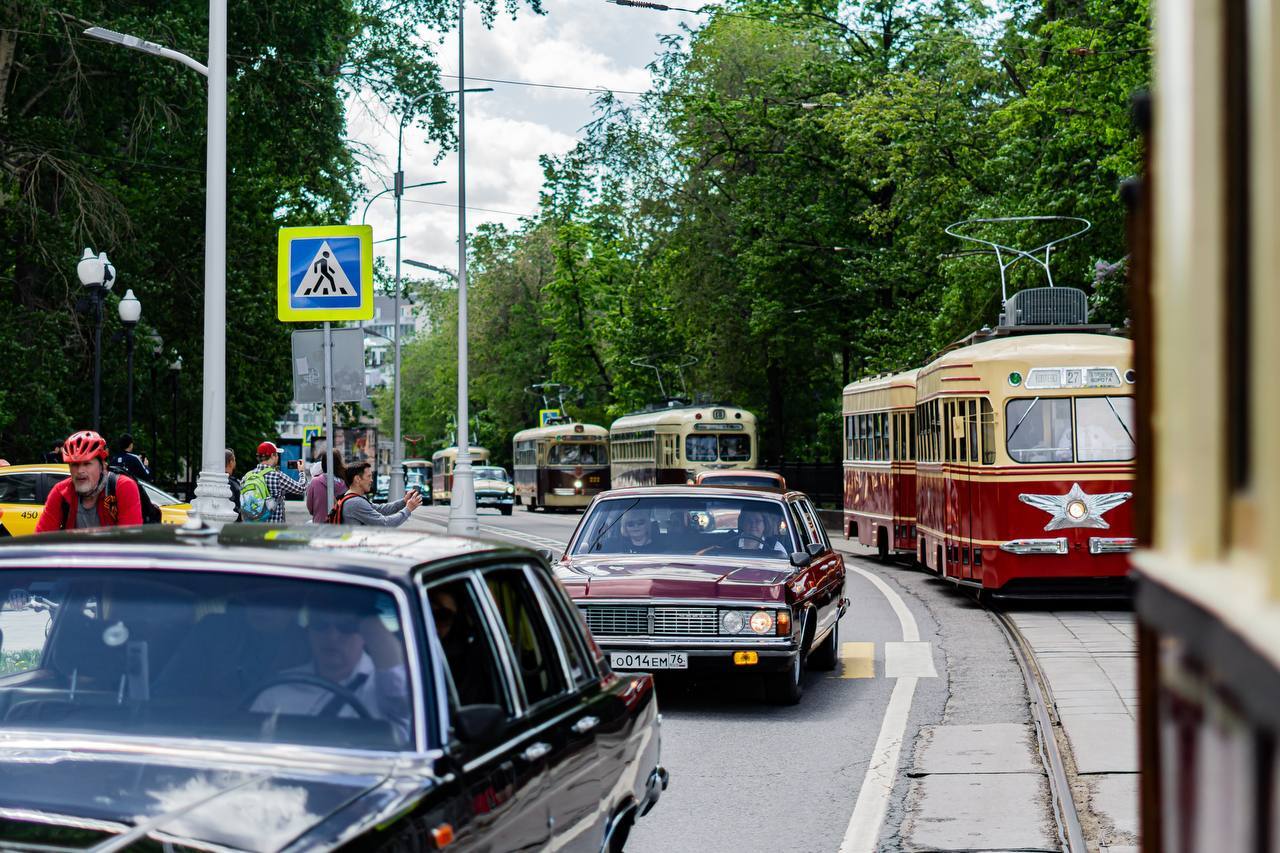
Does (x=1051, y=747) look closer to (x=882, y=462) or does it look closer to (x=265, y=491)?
(x=265, y=491)

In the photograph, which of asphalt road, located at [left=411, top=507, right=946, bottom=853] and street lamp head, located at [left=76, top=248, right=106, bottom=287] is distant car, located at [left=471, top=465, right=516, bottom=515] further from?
asphalt road, located at [left=411, top=507, right=946, bottom=853]

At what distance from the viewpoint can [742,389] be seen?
191 ft

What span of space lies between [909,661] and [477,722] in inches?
435

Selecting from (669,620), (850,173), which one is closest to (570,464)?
(850,173)

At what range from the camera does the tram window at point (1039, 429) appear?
19688 millimetres

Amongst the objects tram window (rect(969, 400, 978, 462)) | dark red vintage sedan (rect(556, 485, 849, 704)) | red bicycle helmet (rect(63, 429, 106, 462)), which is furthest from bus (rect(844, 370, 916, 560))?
red bicycle helmet (rect(63, 429, 106, 462))

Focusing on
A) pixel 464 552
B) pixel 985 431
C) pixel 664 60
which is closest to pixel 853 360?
pixel 664 60

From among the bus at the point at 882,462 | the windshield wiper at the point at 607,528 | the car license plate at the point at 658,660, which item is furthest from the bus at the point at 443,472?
the car license plate at the point at 658,660

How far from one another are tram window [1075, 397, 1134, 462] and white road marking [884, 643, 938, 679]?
14.4 feet

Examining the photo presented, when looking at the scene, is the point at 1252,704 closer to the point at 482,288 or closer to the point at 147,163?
the point at 147,163

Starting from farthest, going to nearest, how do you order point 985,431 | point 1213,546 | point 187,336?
point 187,336 < point 985,431 < point 1213,546

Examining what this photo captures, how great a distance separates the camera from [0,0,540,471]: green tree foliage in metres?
29.9

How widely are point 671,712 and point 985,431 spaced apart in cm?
929

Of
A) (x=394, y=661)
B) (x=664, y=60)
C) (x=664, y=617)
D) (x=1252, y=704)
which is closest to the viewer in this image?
(x=1252, y=704)
